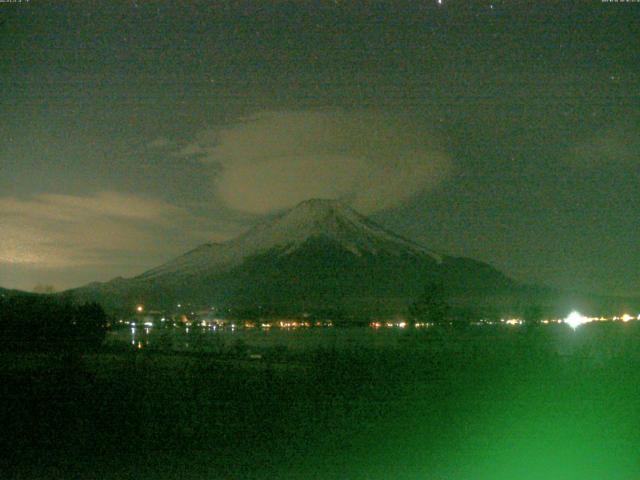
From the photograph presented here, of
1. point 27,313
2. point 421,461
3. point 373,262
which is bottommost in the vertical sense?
point 421,461

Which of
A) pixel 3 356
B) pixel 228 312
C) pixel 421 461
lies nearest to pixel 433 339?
pixel 3 356

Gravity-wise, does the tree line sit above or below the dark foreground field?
above

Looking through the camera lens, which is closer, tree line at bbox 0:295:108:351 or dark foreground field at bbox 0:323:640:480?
dark foreground field at bbox 0:323:640:480

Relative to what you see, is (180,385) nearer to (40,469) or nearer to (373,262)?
(40,469)

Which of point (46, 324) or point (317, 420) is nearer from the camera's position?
point (317, 420)

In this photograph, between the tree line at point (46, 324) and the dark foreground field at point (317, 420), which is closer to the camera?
the dark foreground field at point (317, 420)

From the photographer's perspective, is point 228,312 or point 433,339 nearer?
point 433,339

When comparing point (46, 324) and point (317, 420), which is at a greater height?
point (46, 324)

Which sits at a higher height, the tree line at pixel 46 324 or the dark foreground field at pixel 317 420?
the tree line at pixel 46 324
